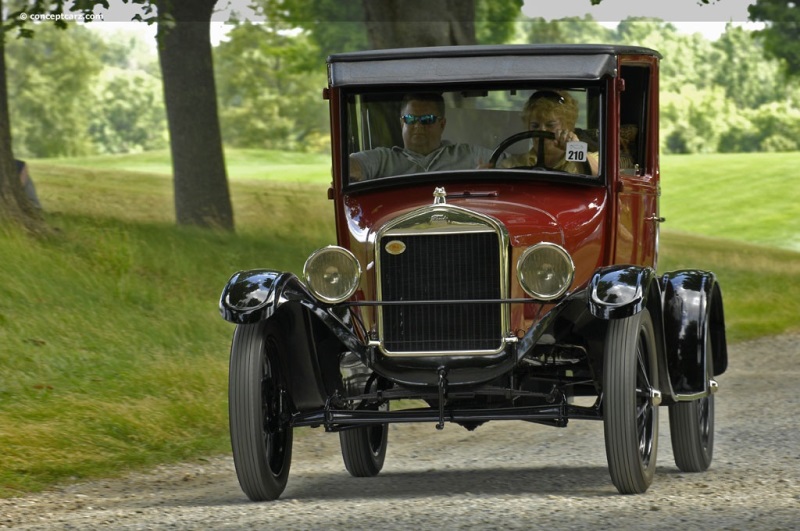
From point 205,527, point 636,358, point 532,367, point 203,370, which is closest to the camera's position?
point 205,527

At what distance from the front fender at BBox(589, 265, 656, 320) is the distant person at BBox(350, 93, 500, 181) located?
3.94 feet

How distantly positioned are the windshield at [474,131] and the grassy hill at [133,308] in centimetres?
265

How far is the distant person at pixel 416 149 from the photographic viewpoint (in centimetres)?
834

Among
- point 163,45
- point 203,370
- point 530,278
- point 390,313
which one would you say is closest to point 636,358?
point 530,278

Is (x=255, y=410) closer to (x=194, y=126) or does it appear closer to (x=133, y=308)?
(x=133, y=308)

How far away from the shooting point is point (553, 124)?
827 centimetres

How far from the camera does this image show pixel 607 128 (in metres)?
8.21

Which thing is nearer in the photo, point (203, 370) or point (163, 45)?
point (203, 370)

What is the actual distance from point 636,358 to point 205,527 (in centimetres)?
219

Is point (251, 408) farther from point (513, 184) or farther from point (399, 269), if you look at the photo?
point (513, 184)

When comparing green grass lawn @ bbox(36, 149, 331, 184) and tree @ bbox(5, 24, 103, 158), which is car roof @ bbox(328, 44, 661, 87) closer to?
green grass lawn @ bbox(36, 149, 331, 184)

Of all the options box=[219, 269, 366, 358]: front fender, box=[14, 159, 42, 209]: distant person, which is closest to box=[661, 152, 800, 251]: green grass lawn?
box=[14, 159, 42, 209]: distant person

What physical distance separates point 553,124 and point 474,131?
0.43 metres

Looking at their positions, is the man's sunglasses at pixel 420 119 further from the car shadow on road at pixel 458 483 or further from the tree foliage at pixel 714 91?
the tree foliage at pixel 714 91
